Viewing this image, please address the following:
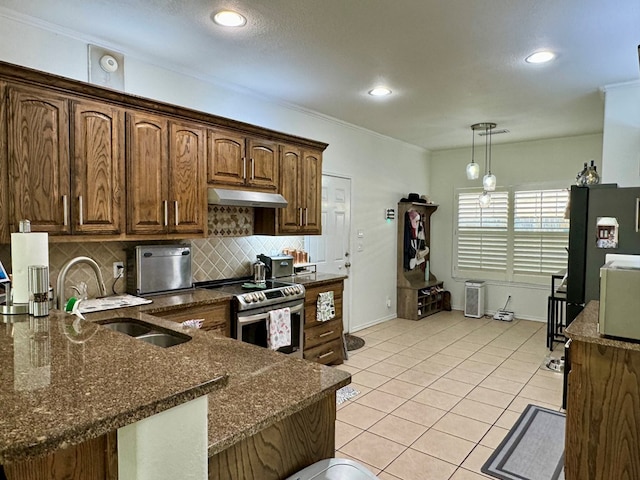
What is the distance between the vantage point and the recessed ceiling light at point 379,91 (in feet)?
12.7

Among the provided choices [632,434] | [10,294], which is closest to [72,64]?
[10,294]

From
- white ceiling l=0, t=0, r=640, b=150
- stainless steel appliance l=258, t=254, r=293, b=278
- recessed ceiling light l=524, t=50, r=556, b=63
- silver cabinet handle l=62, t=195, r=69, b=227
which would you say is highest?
white ceiling l=0, t=0, r=640, b=150

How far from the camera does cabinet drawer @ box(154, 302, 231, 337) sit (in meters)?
2.90

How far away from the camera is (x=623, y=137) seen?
3.57 m

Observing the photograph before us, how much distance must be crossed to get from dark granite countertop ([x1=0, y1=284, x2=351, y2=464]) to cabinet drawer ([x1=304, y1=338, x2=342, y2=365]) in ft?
7.32

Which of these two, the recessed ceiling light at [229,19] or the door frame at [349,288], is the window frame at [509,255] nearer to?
the door frame at [349,288]

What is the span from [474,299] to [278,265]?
373 centimetres

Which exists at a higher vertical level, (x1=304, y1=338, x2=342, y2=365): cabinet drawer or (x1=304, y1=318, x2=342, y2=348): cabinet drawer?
(x1=304, y1=318, x2=342, y2=348): cabinet drawer

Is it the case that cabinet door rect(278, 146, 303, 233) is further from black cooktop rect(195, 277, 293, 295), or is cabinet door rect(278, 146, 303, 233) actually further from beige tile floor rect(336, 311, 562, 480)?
beige tile floor rect(336, 311, 562, 480)

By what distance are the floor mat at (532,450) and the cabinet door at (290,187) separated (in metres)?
2.50

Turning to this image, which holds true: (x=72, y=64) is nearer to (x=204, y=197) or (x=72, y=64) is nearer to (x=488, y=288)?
(x=204, y=197)

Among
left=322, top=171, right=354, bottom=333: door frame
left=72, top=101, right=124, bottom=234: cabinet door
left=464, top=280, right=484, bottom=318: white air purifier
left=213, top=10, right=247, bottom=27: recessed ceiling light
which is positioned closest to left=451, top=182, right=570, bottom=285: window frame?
left=464, top=280, right=484, bottom=318: white air purifier

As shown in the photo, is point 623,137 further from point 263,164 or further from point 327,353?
point 327,353

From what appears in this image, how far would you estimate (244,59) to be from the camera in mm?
3262
